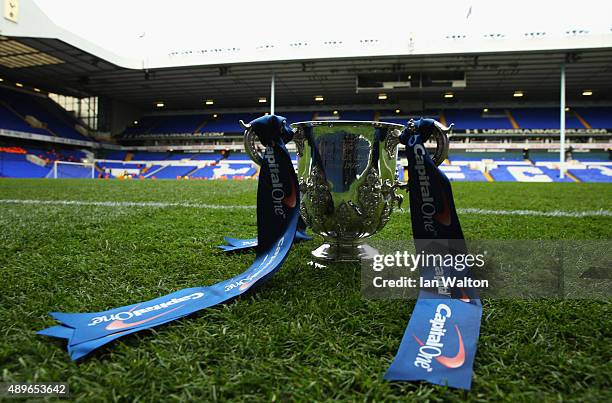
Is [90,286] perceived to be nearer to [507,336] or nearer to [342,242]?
[342,242]

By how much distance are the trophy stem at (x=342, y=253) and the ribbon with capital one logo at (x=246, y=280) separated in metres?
0.23

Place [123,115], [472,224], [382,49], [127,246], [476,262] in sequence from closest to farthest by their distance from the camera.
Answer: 1. [476,262]
2. [127,246]
3. [472,224]
4. [382,49]
5. [123,115]

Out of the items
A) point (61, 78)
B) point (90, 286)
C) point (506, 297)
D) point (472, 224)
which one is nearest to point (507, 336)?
point (506, 297)

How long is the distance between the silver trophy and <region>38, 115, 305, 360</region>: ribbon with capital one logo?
10 cm

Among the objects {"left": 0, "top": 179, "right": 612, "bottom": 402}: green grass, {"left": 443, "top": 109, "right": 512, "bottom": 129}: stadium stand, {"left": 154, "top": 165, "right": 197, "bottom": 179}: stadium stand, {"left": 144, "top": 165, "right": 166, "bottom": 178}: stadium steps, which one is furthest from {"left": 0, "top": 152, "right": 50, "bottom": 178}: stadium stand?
{"left": 443, "top": 109, "right": 512, "bottom": 129}: stadium stand

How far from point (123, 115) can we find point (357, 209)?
89.0 feet

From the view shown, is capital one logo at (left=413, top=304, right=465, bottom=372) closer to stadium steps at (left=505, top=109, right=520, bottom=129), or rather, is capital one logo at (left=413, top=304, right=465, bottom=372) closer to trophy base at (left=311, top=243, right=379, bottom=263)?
trophy base at (left=311, top=243, right=379, bottom=263)

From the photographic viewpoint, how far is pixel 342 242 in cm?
143

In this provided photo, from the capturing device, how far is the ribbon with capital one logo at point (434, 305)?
64 cm

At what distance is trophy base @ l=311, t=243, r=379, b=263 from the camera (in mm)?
1419

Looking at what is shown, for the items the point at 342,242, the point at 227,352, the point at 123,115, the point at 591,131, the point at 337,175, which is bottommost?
the point at 227,352

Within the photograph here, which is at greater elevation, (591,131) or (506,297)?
(591,131)

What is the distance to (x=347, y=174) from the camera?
4.36 feet

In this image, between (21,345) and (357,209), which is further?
(357,209)
